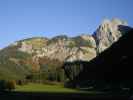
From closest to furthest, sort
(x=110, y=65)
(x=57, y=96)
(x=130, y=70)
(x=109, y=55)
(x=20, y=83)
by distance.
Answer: (x=57, y=96) < (x=130, y=70) < (x=110, y=65) < (x=109, y=55) < (x=20, y=83)

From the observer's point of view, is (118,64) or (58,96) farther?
(118,64)

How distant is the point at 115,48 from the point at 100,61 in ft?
4.25

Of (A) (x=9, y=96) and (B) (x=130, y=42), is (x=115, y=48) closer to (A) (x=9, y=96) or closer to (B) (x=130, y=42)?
(B) (x=130, y=42)

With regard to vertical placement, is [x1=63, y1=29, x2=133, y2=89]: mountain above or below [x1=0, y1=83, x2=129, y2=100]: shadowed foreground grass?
above

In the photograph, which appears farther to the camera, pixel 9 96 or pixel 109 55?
pixel 109 55

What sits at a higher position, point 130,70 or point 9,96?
point 130,70

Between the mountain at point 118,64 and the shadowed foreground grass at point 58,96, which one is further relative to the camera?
the mountain at point 118,64

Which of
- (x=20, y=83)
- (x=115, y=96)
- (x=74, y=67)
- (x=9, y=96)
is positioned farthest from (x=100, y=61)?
(x=20, y=83)

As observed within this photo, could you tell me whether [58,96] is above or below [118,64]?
below

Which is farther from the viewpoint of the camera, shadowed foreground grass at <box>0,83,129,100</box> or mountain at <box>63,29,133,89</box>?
mountain at <box>63,29,133,89</box>

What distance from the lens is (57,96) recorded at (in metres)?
13.6

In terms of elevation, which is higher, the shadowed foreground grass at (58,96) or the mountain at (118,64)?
the mountain at (118,64)

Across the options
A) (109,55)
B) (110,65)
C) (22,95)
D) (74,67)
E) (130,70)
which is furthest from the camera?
(74,67)

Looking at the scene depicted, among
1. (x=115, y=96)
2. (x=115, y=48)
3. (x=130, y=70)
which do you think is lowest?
(x=115, y=96)
